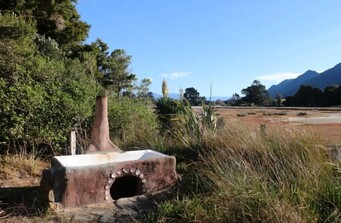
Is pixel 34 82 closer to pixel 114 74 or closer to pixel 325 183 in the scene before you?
pixel 325 183

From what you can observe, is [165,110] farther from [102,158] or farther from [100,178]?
[100,178]

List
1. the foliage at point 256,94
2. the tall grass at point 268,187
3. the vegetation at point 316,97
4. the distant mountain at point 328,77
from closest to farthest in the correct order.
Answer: the tall grass at point 268,187 < the vegetation at point 316,97 < the foliage at point 256,94 < the distant mountain at point 328,77

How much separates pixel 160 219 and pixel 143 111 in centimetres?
747

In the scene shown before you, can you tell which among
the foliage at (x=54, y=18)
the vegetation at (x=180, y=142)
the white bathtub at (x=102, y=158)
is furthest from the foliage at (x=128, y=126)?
the foliage at (x=54, y=18)

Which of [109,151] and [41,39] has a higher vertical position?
[41,39]

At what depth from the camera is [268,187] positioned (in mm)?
4375

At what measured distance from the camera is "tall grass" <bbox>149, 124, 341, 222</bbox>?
395 cm

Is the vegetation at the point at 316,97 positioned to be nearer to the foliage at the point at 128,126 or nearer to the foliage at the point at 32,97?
the foliage at the point at 128,126

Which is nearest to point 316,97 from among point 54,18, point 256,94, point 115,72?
point 256,94

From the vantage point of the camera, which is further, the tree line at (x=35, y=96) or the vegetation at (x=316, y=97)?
the vegetation at (x=316, y=97)

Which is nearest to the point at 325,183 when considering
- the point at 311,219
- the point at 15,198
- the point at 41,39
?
the point at 311,219

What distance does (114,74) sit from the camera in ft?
76.3

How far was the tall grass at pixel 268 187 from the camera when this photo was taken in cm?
395

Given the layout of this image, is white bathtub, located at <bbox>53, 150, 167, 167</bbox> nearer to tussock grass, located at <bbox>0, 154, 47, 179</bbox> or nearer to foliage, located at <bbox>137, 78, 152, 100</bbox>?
tussock grass, located at <bbox>0, 154, 47, 179</bbox>
